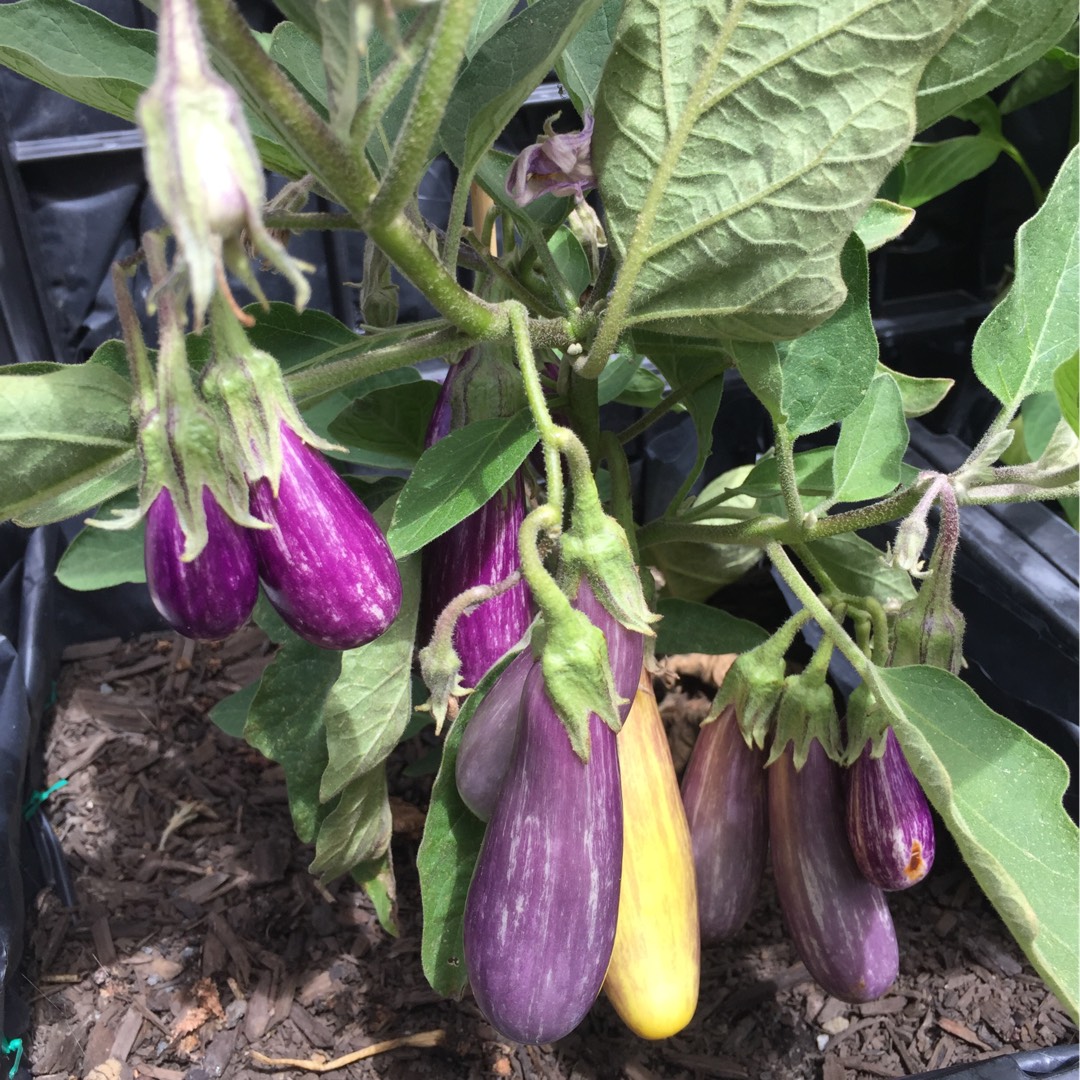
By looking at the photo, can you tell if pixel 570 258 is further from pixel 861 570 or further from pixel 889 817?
pixel 889 817

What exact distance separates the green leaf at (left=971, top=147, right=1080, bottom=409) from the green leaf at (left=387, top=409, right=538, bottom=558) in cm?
29

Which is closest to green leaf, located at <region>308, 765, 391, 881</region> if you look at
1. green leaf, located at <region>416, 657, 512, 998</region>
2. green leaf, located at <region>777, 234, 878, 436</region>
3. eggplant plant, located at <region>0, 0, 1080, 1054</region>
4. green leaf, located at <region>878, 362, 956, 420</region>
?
eggplant plant, located at <region>0, 0, 1080, 1054</region>

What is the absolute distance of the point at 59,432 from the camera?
39 centimetres

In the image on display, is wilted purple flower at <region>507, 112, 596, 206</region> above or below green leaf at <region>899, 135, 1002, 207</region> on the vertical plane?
above

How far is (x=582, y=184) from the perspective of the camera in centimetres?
58

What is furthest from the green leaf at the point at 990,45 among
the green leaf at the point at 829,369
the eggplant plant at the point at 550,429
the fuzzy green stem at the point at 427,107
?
the fuzzy green stem at the point at 427,107

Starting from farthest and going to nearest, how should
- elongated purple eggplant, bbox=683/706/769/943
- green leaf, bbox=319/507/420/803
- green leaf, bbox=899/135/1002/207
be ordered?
green leaf, bbox=899/135/1002/207 → elongated purple eggplant, bbox=683/706/769/943 → green leaf, bbox=319/507/420/803

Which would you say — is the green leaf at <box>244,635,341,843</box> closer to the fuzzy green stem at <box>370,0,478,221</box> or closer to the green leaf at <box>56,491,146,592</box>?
the green leaf at <box>56,491,146,592</box>

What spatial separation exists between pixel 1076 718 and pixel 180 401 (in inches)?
28.2

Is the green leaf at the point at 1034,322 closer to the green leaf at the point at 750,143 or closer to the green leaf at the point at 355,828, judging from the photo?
the green leaf at the point at 750,143

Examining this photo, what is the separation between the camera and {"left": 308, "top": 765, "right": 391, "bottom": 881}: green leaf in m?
0.61

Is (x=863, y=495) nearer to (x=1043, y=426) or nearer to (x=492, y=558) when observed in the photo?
(x=492, y=558)

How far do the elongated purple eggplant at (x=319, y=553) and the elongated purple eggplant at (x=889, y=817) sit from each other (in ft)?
1.04

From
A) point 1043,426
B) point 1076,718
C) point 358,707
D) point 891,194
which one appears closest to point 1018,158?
point 891,194
